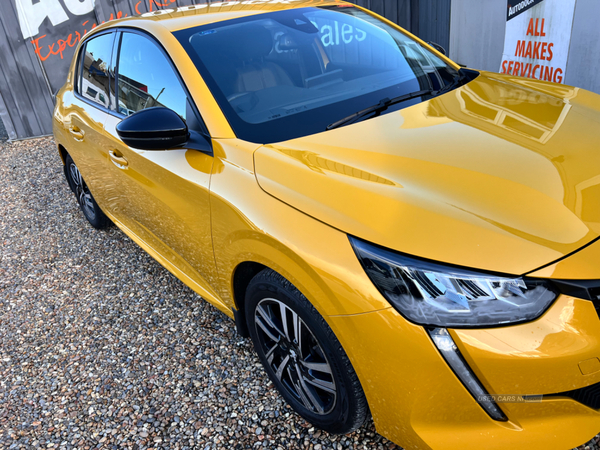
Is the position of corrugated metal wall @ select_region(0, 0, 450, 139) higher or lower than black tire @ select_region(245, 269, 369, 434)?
higher

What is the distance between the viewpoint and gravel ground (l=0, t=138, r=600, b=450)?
6.99 feet

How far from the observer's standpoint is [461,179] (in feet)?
5.00

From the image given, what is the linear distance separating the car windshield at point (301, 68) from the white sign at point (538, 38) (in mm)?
2515

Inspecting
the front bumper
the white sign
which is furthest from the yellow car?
the white sign

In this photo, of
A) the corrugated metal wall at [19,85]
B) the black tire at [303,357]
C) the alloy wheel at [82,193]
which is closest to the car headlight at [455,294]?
the black tire at [303,357]

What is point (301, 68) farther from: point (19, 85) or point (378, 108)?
point (19, 85)

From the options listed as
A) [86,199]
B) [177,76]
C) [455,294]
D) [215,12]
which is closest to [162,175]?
[177,76]

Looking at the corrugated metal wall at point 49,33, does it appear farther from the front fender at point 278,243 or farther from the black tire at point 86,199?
the front fender at point 278,243

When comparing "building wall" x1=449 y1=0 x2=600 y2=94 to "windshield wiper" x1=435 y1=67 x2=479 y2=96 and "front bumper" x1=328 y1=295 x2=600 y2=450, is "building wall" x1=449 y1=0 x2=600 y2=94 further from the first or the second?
"front bumper" x1=328 y1=295 x2=600 y2=450

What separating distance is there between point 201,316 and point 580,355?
222cm

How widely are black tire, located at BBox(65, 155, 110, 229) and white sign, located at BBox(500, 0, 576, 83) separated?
4629mm

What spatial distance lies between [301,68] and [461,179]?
121 centimetres

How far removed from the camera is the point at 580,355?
4.02 feet

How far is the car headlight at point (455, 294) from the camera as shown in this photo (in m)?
1.26
